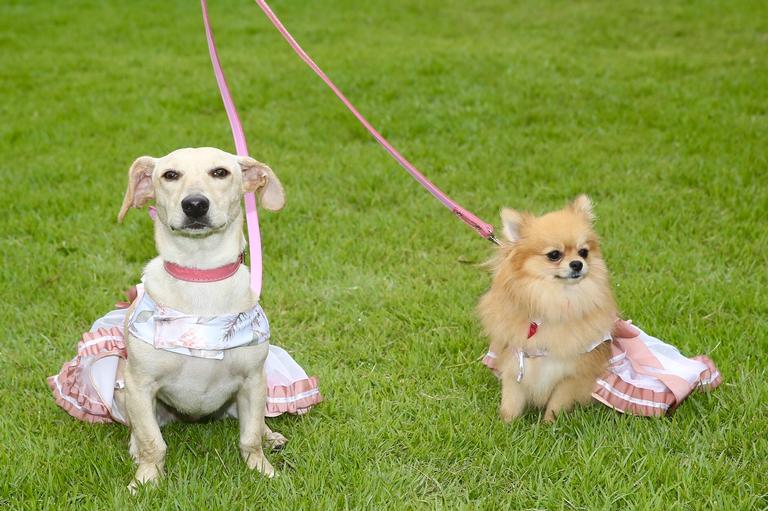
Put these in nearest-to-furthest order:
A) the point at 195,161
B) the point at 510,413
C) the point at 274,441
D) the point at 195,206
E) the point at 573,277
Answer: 1. the point at 195,206
2. the point at 195,161
3. the point at 573,277
4. the point at 274,441
5. the point at 510,413

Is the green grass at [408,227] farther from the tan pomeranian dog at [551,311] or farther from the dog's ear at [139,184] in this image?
the dog's ear at [139,184]

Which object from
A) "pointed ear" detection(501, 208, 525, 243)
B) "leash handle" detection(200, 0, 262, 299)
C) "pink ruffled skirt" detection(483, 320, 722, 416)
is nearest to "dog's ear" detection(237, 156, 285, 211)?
"leash handle" detection(200, 0, 262, 299)

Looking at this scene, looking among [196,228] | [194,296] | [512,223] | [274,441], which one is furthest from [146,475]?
[512,223]

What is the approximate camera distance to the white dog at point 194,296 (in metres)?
2.98

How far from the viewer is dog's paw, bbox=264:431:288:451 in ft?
11.4

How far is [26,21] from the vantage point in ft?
40.9

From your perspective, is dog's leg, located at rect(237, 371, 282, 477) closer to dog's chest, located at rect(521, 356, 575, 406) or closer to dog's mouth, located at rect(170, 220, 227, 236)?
dog's mouth, located at rect(170, 220, 227, 236)

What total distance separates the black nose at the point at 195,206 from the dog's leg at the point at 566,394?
1.72 metres

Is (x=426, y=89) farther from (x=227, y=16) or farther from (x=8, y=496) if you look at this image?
(x=8, y=496)

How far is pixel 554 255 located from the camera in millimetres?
3400

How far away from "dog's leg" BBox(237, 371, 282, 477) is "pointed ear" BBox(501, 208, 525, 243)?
3.94ft

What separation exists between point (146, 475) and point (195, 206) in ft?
3.52

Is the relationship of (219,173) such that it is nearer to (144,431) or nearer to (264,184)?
(264,184)

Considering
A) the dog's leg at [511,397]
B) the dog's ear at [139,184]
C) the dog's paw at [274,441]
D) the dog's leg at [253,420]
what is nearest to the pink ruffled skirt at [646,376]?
the dog's leg at [511,397]
